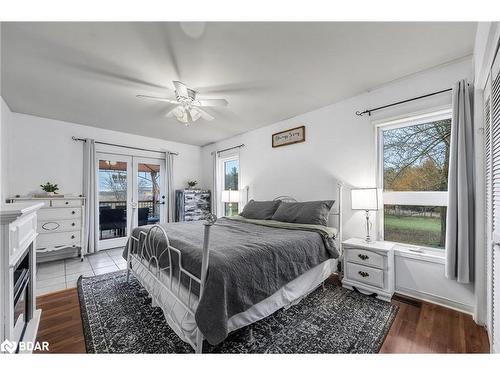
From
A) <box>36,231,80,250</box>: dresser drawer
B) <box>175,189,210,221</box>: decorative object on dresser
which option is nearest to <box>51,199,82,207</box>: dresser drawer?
<box>36,231,80,250</box>: dresser drawer

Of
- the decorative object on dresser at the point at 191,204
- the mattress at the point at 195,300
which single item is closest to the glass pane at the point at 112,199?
the decorative object on dresser at the point at 191,204

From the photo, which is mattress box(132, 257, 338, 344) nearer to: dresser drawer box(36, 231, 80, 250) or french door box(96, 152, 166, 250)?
dresser drawer box(36, 231, 80, 250)

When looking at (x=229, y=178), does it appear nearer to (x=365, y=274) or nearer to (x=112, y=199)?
(x=112, y=199)

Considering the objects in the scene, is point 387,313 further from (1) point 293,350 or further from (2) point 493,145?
(2) point 493,145

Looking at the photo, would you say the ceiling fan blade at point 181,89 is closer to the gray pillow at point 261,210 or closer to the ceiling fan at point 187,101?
the ceiling fan at point 187,101

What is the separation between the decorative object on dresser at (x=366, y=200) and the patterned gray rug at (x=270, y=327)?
0.87 metres

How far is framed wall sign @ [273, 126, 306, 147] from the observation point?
3395 millimetres

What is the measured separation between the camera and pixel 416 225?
2.39 metres

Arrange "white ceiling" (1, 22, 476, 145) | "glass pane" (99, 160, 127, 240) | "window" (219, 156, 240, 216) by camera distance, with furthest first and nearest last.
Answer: "window" (219, 156, 240, 216), "glass pane" (99, 160, 127, 240), "white ceiling" (1, 22, 476, 145)

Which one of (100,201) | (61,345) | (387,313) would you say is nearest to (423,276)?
(387,313)

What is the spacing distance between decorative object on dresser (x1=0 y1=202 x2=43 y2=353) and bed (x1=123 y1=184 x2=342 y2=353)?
822 millimetres

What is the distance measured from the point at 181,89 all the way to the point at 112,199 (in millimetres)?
3277

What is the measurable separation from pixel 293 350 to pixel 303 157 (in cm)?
257

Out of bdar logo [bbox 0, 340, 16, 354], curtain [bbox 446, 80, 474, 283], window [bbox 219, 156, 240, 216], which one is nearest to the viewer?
bdar logo [bbox 0, 340, 16, 354]
